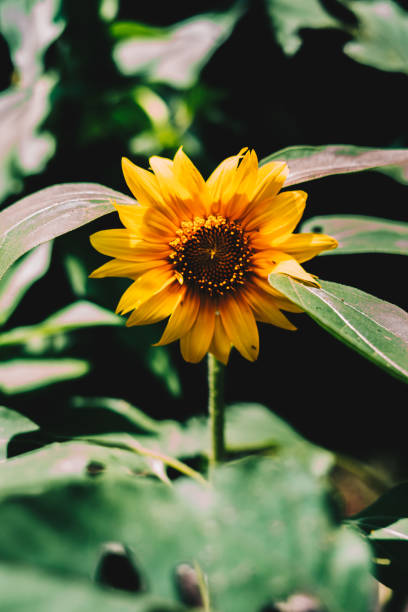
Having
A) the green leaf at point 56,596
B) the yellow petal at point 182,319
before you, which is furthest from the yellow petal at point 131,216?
the green leaf at point 56,596

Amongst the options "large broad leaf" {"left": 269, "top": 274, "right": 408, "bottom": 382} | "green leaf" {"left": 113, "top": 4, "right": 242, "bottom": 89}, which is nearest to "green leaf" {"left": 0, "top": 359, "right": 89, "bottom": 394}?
"large broad leaf" {"left": 269, "top": 274, "right": 408, "bottom": 382}

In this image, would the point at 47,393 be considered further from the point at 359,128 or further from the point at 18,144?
the point at 359,128

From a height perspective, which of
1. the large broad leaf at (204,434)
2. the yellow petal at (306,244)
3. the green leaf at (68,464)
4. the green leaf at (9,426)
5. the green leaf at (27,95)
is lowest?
the green leaf at (68,464)

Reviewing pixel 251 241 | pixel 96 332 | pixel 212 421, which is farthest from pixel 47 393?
pixel 251 241

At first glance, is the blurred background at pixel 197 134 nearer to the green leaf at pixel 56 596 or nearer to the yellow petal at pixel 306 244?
the yellow petal at pixel 306 244

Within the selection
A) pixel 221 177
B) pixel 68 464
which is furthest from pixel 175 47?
pixel 68 464

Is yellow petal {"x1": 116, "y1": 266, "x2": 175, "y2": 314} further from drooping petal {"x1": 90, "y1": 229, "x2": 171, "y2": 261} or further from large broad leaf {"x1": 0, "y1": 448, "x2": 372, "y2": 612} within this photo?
large broad leaf {"x1": 0, "y1": 448, "x2": 372, "y2": 612}
